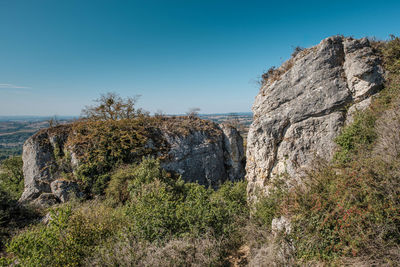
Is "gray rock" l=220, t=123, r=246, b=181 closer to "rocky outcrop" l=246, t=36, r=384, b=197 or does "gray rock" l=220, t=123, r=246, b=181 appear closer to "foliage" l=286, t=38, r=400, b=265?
"rocky outcrop" l=246, t=36, r=384, b=197

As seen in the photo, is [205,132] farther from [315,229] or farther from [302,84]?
[315,229]

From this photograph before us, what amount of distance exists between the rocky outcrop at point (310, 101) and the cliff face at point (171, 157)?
16.9 feet

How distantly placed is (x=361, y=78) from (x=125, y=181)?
560 inches

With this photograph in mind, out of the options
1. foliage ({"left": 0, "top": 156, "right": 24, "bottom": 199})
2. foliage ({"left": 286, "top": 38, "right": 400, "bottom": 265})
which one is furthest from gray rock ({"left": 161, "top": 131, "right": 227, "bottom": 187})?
foliage ({"left": 0, "top": 156, "right": 24, "bottom": 199})

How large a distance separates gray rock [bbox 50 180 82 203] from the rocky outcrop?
12110 mm

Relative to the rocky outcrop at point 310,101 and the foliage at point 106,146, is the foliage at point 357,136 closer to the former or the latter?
the rocky outcrop at point 310,101

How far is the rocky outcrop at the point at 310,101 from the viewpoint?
761 cm

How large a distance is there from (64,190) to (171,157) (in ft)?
25.0

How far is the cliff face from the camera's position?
12.6 m

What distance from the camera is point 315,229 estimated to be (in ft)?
16.0

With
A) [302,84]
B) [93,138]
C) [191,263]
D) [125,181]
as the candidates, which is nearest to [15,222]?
[125,181]

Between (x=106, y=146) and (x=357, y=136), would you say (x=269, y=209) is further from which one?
(x=106, y=146)

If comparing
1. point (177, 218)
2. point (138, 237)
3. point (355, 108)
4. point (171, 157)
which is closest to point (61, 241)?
point (138, 237)

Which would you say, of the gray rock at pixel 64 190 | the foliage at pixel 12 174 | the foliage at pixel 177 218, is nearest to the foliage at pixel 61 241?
the foliage at pixel 177 218
